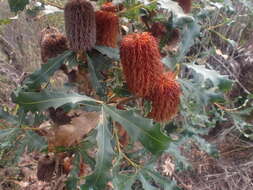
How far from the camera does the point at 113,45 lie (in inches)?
32.4

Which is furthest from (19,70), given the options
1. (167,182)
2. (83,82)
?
(167,182)

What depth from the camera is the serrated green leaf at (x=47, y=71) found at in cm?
76

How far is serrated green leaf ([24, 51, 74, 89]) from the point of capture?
0.76 metres

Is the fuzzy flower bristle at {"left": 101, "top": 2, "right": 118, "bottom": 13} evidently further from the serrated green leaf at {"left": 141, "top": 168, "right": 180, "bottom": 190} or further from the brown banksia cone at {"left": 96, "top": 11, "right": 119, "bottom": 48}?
the serrated green leaf at {"left": 141, "top": 168, "right": 180, "bottom": 190}

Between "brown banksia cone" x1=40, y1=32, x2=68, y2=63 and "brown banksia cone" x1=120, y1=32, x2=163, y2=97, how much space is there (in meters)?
0.20

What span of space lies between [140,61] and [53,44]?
0.27m

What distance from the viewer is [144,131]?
2.07ft

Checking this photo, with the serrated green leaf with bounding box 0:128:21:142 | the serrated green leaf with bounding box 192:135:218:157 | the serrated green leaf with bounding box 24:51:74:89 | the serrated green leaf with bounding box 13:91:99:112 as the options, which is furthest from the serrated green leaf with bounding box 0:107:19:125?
the serrated green leaf with bounding box 192:135:218:157

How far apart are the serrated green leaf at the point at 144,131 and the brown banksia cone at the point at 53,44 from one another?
27 centimetres

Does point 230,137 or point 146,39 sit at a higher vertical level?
point 146,39

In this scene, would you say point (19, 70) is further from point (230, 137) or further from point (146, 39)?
point (146, 39)

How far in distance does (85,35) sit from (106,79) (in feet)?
0.66

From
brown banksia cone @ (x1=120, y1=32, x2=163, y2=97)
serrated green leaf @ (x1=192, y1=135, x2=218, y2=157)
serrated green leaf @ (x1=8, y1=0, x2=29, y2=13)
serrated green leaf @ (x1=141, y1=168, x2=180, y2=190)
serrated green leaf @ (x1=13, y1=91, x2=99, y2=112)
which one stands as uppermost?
serrated green leaf @ (x1=8, y1=0, x2=29, y2=13)

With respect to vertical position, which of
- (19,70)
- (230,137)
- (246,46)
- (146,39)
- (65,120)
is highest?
(146,39)
